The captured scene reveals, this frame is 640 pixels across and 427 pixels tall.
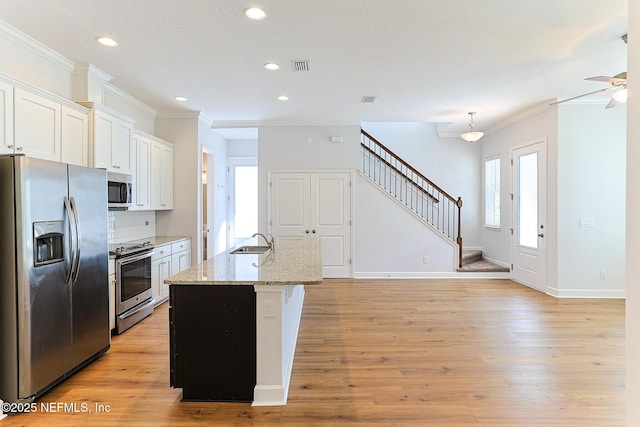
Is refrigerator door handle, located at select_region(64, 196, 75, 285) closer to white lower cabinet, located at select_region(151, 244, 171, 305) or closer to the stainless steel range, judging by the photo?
the stainless steel range

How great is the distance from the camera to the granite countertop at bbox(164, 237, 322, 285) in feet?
7.58

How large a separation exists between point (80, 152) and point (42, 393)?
226 centimetres

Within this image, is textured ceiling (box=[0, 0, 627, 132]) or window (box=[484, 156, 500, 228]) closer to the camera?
textured ceiling (box=[0, 0, 627, 132])

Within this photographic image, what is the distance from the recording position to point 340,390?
8.58 ft

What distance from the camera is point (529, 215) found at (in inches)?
233

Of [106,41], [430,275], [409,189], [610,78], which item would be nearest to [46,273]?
[106,41]

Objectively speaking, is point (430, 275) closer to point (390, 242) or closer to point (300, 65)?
point (390, 242)

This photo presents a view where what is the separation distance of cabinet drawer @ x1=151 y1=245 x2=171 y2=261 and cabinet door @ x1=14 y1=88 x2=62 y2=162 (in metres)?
1.64

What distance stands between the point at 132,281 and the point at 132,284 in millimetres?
37

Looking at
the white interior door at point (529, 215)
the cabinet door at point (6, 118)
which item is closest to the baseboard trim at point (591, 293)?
the white interior door at point (529, 215)

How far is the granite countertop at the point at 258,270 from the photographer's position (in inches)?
91.0

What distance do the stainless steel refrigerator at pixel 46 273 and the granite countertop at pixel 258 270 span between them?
96 centimetres

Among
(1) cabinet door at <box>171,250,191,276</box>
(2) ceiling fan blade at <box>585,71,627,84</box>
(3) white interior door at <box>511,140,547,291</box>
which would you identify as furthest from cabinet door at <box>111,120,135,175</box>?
(3) white interior door at <box>511,140,547,291</box>

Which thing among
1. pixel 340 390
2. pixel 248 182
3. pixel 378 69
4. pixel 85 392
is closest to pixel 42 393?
pixel 85 392
